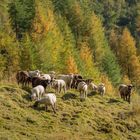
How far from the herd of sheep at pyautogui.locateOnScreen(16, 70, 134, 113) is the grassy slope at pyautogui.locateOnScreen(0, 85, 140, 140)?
0.62 meters

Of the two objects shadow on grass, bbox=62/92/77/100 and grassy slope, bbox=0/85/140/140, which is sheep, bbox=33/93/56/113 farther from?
shadow on grass, bbox=62/92/77/100

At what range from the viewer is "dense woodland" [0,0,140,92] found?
62688mm

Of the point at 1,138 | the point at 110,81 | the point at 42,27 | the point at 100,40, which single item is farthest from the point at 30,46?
the point at 1,138

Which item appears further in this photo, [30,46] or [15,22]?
[15,22]

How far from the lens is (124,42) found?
8981cm

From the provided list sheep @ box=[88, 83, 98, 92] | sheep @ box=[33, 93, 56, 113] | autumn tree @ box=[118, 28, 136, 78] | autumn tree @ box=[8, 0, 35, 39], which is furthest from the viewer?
autumn tree @ box=[118, 28, 136, 78]

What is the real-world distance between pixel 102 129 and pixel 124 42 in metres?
60.5

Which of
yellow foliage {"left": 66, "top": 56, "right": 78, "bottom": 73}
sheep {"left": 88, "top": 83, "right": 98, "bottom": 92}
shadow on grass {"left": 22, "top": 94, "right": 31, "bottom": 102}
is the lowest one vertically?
shadow on grass {"left": 22, "top": 94, "right": 31, "bottom": 102}

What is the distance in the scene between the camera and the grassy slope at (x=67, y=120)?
2683cm

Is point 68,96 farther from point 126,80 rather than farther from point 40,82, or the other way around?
point 126,80

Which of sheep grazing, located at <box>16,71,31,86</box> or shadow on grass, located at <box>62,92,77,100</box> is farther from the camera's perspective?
sheep grazing, located at <box>16,71,31,86</box>

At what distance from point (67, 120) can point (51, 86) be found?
245 inches

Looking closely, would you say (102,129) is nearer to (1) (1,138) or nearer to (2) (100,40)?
(1) (1,138)

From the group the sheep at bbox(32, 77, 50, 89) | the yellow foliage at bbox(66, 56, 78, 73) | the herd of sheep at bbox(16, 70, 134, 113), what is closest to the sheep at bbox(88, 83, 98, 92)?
the herd of sheep at bbox(16, 70, 134, 113)
